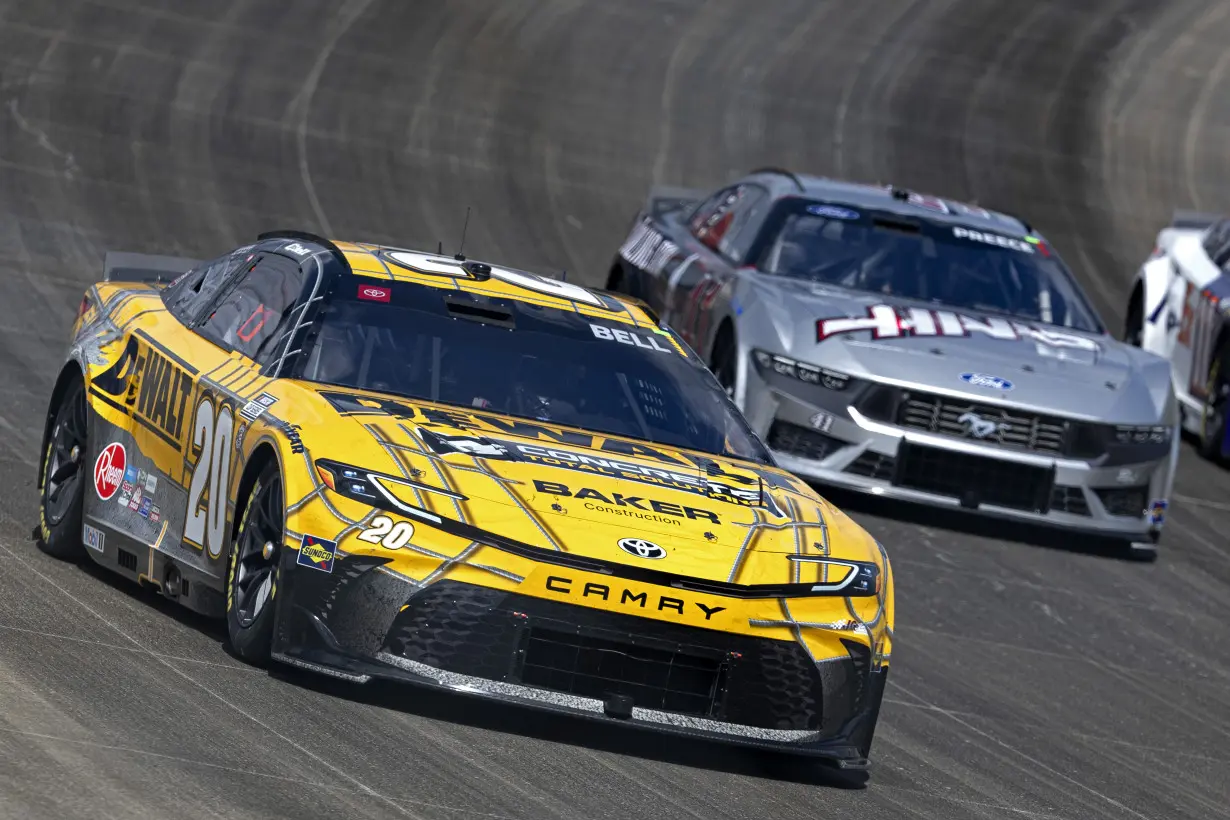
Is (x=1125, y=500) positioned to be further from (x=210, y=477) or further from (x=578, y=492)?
(x=210, y=477)

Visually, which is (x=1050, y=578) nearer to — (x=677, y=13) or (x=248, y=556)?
(x=248, y=556)

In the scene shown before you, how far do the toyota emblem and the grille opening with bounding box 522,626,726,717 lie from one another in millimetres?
239

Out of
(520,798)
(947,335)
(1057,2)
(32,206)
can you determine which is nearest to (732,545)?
(520,798)

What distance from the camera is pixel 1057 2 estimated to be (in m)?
26.3

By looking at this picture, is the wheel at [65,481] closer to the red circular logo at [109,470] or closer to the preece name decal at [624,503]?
the red circular logo at [109,470]

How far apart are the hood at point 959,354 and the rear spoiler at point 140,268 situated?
3.07m

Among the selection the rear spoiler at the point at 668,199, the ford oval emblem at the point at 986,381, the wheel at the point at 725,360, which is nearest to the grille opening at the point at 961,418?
the ford oval emblem at the point at 986,381

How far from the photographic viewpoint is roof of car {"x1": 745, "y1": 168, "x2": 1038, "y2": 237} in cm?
1334

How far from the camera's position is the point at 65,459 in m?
8.71

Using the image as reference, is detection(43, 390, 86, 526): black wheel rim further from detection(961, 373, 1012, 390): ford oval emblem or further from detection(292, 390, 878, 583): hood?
detection(961, 373, 1012, 390): ford oval emblem

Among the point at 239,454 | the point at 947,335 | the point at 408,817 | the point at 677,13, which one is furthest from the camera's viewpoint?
the point at 677,13

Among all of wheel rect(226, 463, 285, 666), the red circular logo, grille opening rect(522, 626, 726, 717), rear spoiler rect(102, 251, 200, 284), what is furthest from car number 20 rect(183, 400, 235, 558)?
rear spoiler rect(102, 251, 200, 284)

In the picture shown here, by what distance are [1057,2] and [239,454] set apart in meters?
20.2

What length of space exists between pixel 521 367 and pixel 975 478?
4027 millimetres
